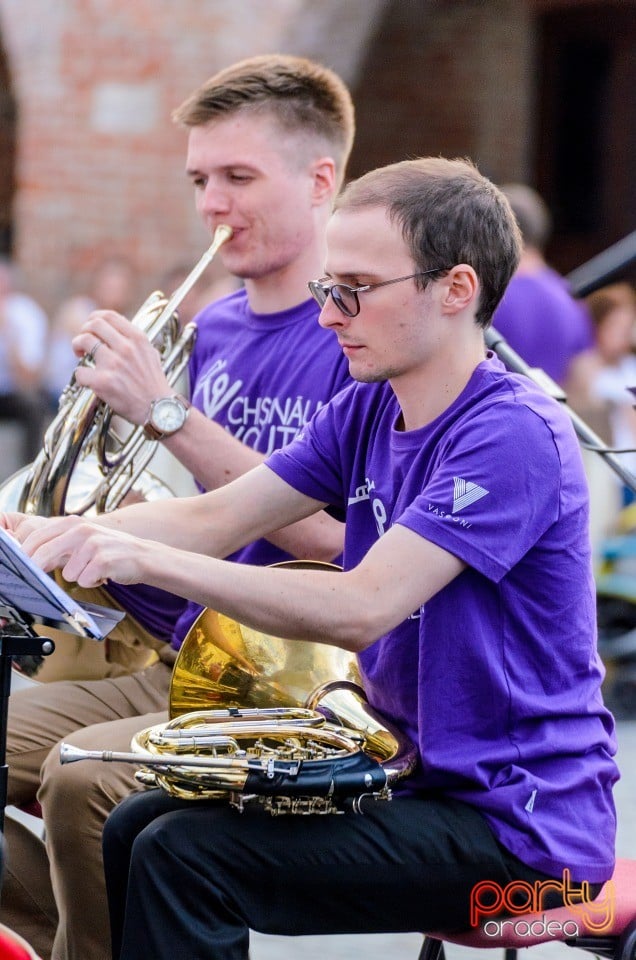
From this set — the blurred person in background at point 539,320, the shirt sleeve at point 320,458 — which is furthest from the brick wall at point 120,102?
the shirt sleeve at point 320,458

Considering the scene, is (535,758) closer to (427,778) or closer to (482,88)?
(427,778)

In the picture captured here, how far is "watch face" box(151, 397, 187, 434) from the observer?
264 cm

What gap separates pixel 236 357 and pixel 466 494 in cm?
104

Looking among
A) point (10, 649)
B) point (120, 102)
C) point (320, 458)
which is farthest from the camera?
point (120, 102)

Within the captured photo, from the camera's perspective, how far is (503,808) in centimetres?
207

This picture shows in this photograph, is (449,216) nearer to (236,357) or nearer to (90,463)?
(236,357)

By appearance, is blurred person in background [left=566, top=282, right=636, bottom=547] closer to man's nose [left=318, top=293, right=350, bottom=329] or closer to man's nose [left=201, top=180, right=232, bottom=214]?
man's nose [left=201, top=180, right=232, bottom=214]

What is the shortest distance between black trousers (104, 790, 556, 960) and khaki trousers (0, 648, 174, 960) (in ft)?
1.39

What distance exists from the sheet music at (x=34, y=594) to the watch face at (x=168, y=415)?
72 centimetres

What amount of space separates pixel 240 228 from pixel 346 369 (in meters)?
0.38

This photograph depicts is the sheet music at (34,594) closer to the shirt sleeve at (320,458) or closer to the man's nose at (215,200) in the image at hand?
the shirt sleeve at (320,458)

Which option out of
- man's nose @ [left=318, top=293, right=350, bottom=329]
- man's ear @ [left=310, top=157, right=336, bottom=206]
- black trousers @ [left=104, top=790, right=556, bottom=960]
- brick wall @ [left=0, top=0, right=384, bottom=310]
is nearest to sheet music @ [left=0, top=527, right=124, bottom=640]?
black trousers @ [left=104, top=790, right=556, bottom=960]

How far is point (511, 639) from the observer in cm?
210

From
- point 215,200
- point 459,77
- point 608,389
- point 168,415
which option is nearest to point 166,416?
point 168,415
